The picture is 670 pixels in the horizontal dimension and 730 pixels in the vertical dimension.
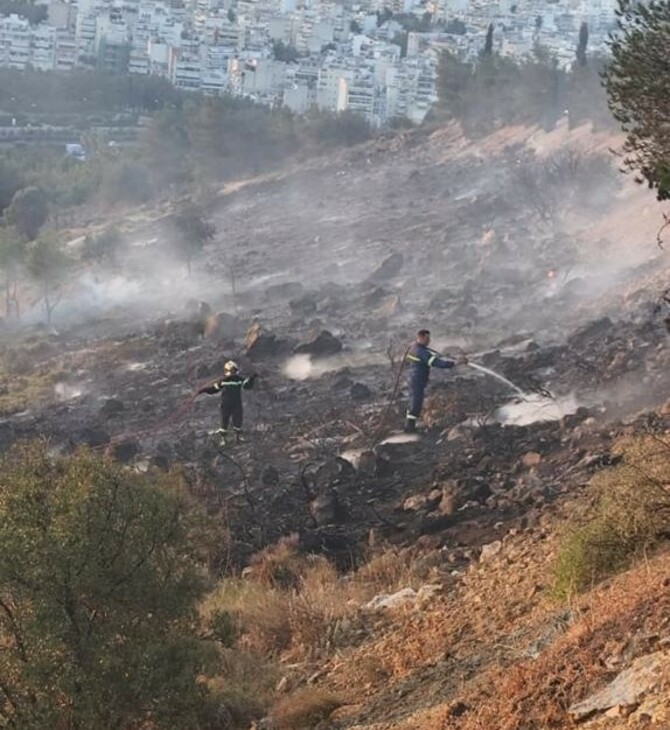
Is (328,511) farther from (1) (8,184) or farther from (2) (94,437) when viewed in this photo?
(1) (8,184)

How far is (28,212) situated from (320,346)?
25.1 metres

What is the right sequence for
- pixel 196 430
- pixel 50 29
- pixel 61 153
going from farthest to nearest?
pixel 50 29, pixel 61 153, pixel 196 430

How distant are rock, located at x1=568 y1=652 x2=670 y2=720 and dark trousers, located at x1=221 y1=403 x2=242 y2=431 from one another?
983 cm

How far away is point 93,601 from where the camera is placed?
18.6 feet

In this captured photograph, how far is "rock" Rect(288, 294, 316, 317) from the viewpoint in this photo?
22.8 metres

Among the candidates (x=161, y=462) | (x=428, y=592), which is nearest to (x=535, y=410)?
(x=161, y=462)

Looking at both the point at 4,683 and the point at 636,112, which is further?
the point at 636,112

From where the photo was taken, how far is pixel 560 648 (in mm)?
4973

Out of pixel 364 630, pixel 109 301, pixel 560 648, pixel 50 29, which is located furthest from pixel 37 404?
pixel 50 29

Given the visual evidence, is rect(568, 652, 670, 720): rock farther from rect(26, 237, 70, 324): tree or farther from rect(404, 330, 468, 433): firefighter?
rect(26, 237, 70, 324): tree

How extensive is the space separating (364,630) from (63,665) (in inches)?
103

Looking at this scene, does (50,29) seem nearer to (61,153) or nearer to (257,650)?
(61,153)

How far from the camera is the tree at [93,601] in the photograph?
533 cm

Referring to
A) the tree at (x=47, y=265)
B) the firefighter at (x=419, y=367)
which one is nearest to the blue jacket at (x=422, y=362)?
the firefighter at (x=419, y=367)
